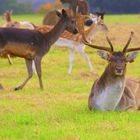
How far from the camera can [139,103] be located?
1134 cm

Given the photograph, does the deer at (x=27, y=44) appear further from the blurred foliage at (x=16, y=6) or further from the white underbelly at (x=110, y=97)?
the blurred foliage at (x=16, y=6)

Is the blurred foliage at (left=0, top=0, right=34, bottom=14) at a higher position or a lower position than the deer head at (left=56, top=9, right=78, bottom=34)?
lower

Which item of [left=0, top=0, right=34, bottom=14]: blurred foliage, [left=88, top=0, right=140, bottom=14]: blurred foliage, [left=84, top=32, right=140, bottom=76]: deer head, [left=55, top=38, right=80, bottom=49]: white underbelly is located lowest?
[left=0, top=0, right=34, bottom=14]: blurred foliage

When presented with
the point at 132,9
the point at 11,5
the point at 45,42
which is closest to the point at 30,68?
the point at 45,42

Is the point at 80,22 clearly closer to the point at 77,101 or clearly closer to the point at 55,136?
the point at 77,101

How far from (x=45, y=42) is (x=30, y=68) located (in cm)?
62

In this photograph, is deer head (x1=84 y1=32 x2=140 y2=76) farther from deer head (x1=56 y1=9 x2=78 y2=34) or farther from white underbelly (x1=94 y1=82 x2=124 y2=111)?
deer head (x1=56 y1=9 x2=78 y2=34)

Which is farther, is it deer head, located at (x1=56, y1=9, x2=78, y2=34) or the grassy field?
deer head, located at (x1=56, y1=9, x2=78, y2=34)

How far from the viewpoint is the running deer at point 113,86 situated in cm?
1054

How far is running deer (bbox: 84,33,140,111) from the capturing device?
1054 cm

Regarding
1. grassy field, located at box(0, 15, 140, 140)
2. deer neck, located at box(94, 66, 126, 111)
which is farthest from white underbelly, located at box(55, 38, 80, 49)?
deer neck, located at box(94, 66, 126, 111)

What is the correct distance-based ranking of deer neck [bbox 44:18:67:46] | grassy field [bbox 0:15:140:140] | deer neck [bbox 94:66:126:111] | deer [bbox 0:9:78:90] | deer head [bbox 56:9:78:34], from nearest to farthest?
grassy field [bbox 0:15:140:140] < deer neck [bbox 94:66:126:111] < deer [bbox 0:9:78:90] < deer neck [bbox 44:18:67:46] < deer head [bbox 56:9:78:34]

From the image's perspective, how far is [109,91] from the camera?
1075 centimetres

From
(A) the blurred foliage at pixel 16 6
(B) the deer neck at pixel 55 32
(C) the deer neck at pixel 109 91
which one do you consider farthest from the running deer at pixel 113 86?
(A) the blurred foliage at pixel 16 6
